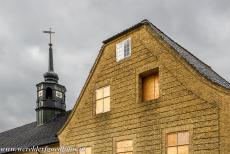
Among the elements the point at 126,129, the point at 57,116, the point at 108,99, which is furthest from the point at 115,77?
the point at 57,116

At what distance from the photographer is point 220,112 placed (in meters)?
16.8

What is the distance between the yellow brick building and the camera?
1734 cm

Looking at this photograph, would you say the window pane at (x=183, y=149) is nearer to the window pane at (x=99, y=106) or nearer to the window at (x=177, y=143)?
the window at (x=177, y=143)

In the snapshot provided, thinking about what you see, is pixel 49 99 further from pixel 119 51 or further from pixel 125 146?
pixel 125 146

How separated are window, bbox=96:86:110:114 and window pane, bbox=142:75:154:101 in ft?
8.81

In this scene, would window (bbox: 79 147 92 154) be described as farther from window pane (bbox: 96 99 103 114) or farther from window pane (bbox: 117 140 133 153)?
window pane (bbox: 117 140 133 153)

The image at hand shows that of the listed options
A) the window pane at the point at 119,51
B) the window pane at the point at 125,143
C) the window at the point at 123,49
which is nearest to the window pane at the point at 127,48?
the window at the point at 123,49

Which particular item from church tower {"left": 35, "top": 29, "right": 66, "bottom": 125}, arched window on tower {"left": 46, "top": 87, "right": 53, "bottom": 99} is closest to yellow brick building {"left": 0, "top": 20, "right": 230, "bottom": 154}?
church tower {"left": 35, "top": 29, "right": 66, "bottom": 125}

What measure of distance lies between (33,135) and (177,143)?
21653 millimetres

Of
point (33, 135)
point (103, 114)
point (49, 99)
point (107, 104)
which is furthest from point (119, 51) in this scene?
point (49, 99)

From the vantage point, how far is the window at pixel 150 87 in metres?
20.3

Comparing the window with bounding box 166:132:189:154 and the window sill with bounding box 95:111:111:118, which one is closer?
the window with bounding box 166:132:189:154

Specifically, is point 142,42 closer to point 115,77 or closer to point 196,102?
point 115,77

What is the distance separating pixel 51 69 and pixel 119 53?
2338 cm
